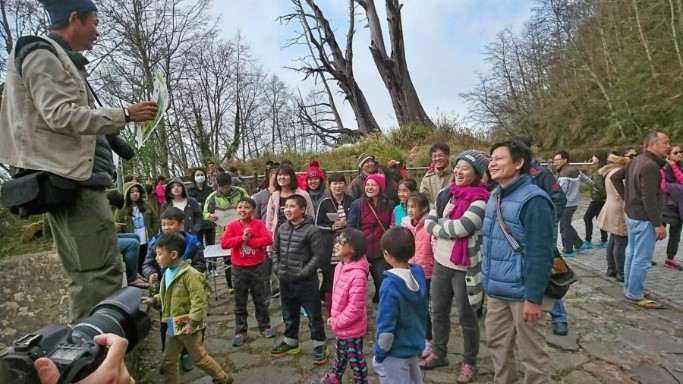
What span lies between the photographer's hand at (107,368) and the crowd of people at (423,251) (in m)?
1.70

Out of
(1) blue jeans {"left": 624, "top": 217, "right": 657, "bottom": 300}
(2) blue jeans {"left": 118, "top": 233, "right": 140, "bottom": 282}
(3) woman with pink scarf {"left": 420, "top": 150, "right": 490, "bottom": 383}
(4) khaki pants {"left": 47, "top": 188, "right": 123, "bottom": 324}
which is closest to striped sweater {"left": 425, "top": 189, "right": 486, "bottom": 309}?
(3) woman with pink scarf {"left": 420, "top": 150, "right": 490, "bottom": 383}

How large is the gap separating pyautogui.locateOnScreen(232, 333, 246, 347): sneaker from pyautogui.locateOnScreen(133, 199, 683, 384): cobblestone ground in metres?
0.06

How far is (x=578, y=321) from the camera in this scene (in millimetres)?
4508

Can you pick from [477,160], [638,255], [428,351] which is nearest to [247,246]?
[428,351]

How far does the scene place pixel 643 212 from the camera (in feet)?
15.5

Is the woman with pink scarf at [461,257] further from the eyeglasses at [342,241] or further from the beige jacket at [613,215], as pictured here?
the beige jacket at [613,215]

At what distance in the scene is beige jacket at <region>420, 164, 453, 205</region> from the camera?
4.90 m

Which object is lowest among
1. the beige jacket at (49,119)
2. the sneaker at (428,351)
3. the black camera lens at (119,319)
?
the sneaker at (428,351)

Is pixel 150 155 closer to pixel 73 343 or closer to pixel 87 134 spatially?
pixel 87 134

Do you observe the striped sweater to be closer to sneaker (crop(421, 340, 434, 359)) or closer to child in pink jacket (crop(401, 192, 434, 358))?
child in pink jacket (crop(401, 192, 434, 358))

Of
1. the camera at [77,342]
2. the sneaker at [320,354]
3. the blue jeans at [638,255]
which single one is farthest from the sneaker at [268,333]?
the blue jeans at [638,255]

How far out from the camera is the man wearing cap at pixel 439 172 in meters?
4.78

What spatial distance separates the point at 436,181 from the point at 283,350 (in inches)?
98.1

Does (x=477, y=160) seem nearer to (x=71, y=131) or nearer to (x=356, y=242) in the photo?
(x=356, y=242)
